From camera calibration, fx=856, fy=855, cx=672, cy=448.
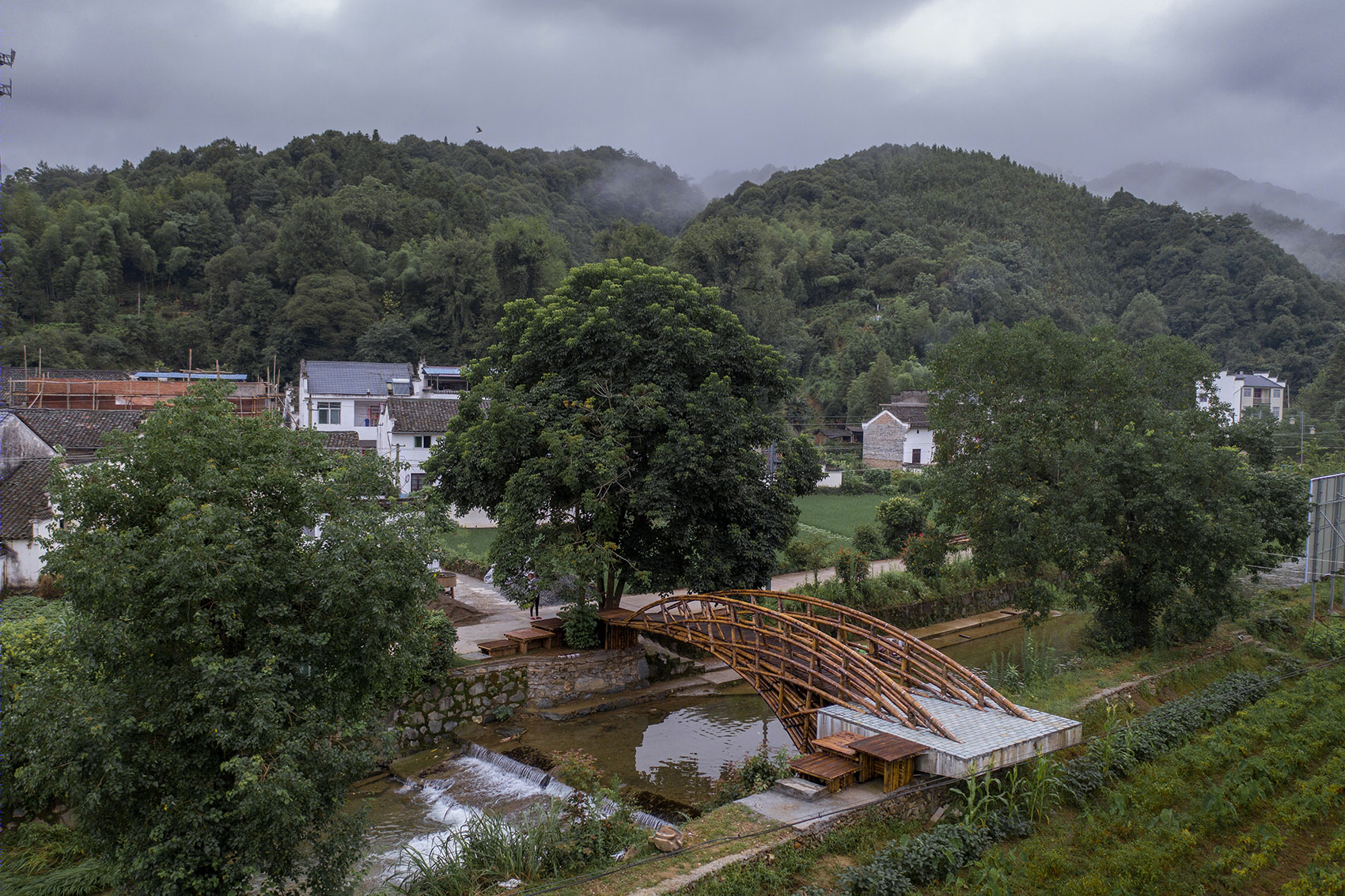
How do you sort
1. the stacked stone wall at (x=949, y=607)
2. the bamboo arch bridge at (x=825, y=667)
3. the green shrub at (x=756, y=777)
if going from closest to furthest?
the green shrub at (x=756, y=777) → the bamboo arch bridge at (x=825, y=667) → the stacked stone wall at (x=949, y=607)

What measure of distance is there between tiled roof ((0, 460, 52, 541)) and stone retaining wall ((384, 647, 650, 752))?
1055cm

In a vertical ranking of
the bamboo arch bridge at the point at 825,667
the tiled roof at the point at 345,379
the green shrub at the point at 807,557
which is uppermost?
the tiled roof at the point at 345,379

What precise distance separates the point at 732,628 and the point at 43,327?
6043 centimetres

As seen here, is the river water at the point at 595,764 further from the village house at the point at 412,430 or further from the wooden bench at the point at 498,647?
the village house at the point at 412,430

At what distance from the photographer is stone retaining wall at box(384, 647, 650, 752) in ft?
53.8

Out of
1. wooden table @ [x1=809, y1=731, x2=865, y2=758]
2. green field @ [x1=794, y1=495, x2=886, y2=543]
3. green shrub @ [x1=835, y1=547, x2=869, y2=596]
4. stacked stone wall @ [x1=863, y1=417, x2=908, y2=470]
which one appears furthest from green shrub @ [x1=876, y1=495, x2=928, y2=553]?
stacked stone wall @ [x1=863, y1=417, x2=908, y2=470]

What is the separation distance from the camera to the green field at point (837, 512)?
117ft

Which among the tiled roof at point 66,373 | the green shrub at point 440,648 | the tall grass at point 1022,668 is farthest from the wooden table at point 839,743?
the tiled roof at point 66,373

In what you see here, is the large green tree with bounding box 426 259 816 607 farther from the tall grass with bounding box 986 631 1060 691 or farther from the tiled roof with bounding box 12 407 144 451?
the tiled roof with bounding box 12 407 144 451

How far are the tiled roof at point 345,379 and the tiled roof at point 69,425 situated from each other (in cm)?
1346

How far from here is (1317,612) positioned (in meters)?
21.3

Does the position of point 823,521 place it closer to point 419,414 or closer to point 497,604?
point 497,604

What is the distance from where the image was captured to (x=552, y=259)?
61.6 metres

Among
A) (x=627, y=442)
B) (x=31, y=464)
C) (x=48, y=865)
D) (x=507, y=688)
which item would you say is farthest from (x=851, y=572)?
→ (x=31, y=464)
